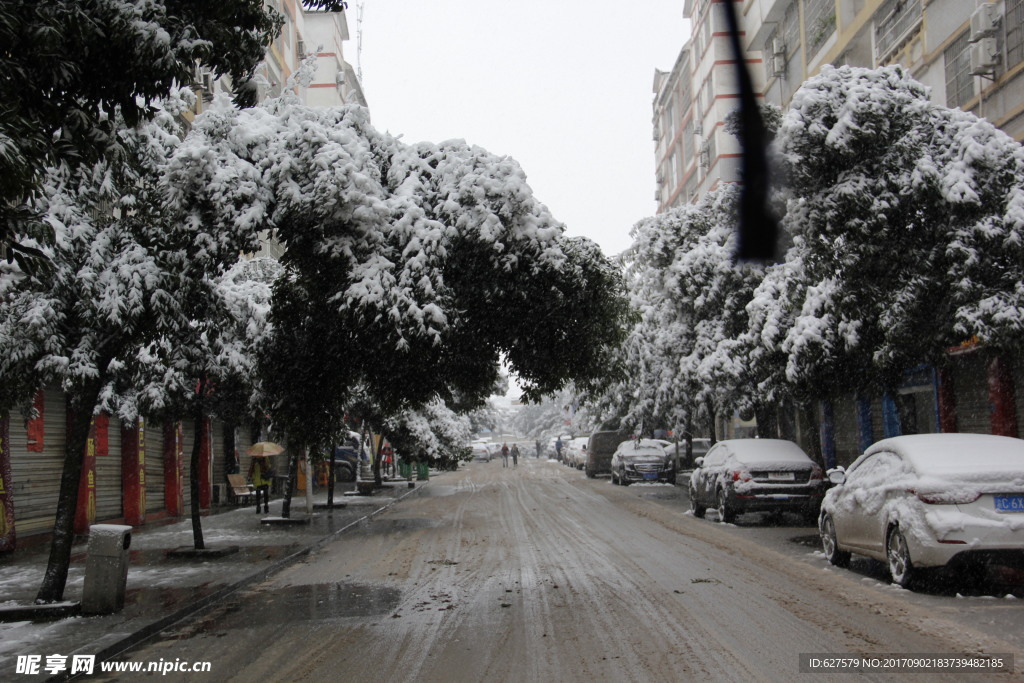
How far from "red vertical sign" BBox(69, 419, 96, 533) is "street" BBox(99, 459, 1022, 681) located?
6505 mm

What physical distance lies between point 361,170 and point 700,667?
6090 millimetres

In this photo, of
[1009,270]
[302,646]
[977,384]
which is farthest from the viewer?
[977,384]

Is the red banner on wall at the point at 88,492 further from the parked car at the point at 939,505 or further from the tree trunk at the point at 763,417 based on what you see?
the tree trunk at the point at 763,417

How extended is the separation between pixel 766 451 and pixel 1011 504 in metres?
9.81

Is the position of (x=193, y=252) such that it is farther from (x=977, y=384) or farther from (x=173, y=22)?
(x=977, y=384)

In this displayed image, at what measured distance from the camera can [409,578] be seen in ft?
39.8

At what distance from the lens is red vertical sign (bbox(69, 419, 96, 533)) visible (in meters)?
19.0

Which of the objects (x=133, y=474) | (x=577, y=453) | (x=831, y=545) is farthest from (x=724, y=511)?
(x=577, y=453)

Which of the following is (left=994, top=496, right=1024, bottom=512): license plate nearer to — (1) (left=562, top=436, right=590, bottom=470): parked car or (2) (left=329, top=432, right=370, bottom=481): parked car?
(2) (left=329, top=432, right=370, bottom=481): parked car

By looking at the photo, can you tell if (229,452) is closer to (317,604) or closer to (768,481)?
(768,481)

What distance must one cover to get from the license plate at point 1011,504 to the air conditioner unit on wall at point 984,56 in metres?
12.7

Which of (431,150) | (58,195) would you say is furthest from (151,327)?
(431,150)

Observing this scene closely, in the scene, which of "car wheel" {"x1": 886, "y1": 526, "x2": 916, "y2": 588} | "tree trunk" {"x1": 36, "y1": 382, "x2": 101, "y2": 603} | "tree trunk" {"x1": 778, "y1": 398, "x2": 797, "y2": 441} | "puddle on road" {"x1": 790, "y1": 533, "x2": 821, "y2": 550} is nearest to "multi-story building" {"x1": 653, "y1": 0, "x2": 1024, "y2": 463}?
"tree trunk" {"x1": 778, "y1": 398, "x2": 797, "y2": 441}

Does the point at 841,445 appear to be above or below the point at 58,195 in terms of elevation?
below
